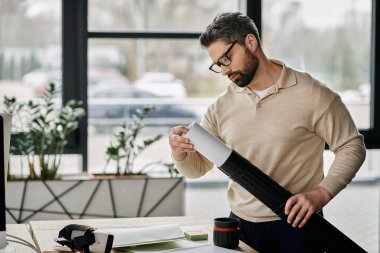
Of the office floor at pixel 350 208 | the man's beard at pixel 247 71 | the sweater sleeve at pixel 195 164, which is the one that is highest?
the man's beard at pixel 247 71

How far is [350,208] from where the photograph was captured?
471 cm

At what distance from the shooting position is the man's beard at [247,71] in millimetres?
2811

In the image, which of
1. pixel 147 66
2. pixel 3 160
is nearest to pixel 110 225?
pixel 3 160

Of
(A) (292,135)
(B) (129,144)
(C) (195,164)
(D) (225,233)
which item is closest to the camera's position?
(D) (225,233)

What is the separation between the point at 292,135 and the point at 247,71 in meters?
0.30

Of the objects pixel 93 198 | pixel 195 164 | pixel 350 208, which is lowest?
pixel 350 208

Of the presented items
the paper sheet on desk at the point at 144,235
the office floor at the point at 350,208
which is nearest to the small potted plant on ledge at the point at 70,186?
the office floor at the point at 350,208

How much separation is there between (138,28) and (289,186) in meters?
1.82

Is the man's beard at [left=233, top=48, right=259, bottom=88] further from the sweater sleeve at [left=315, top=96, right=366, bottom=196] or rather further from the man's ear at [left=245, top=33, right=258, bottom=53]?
the sweater sleeve at [left=315, top=96, right=366, bottom=196]

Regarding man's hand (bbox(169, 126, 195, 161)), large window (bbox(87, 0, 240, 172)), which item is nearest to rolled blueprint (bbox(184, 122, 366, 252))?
man's hand (bbox(169, 126, 195, 161))

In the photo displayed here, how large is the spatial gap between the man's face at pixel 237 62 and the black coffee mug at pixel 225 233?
584 millimetres

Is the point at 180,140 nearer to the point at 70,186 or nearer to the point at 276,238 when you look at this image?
the point at 276,238

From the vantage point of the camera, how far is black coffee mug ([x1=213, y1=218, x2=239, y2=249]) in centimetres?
251

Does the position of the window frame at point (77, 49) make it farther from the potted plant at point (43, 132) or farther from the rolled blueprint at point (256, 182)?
the rolled blueprint at point (256, 182)
